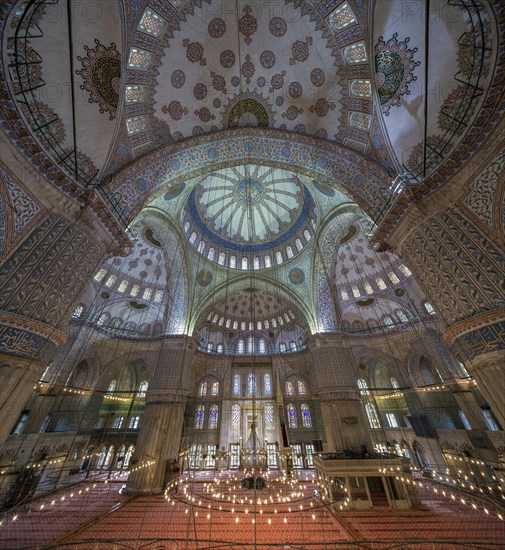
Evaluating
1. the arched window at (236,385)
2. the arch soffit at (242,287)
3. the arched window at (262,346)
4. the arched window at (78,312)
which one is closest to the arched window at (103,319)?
the arched window at (78,312)

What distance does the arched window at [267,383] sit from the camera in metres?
20.1

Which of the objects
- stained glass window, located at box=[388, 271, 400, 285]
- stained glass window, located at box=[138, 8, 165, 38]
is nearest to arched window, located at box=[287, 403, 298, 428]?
stained glass window, located at box=[388, 271, 400, 285]

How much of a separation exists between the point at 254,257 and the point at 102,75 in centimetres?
1344

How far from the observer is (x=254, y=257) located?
18562 millimetres

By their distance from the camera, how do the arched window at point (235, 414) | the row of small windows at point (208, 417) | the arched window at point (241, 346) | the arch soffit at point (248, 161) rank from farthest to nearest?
the arched window at point (241, 346)
the arched window at point (235, 414)
the row of small windows at point (208, 417)
the arch soffit at point (248, 161)

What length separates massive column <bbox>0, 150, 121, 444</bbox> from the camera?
190 inches

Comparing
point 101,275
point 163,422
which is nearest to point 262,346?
point 163,422

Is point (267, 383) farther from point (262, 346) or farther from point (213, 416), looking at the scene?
point (213, 416)

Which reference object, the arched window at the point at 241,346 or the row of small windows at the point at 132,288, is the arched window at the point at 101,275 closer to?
the row of small windows at the point at 132,288

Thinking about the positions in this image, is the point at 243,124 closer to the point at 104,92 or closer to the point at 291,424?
the point at 104,92

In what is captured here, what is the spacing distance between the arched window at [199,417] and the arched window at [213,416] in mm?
651

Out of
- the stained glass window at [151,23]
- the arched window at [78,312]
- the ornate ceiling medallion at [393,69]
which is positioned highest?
the stained glass window at [151,23]

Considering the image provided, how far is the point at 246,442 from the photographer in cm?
1789

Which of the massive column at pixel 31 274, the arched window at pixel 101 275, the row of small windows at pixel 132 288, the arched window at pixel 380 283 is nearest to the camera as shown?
the massive column at pixel 31 274
